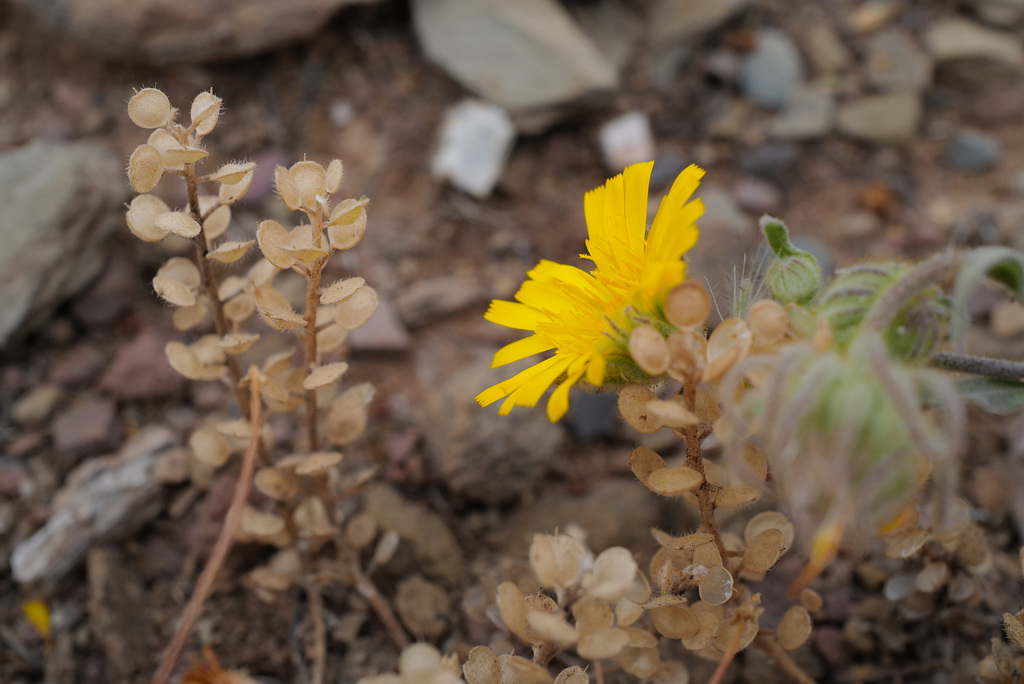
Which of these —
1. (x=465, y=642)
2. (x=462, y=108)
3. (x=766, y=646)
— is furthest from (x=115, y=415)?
(x=766, y=646)

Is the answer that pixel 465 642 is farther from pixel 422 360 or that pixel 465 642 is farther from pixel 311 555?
pixel 422 360

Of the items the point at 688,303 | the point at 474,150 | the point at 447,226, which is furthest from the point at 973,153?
the point at 688,303

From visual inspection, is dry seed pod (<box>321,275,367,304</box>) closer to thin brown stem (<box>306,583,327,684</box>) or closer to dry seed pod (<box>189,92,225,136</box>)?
dry seed pod (<box>189,92,225,136</box>)

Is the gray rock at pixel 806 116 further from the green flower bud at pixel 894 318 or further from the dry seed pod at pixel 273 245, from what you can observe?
the dry seed pod at pixel 273 245

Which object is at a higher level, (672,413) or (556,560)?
(672,413)

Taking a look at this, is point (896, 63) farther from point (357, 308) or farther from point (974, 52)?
point (357, 308)
